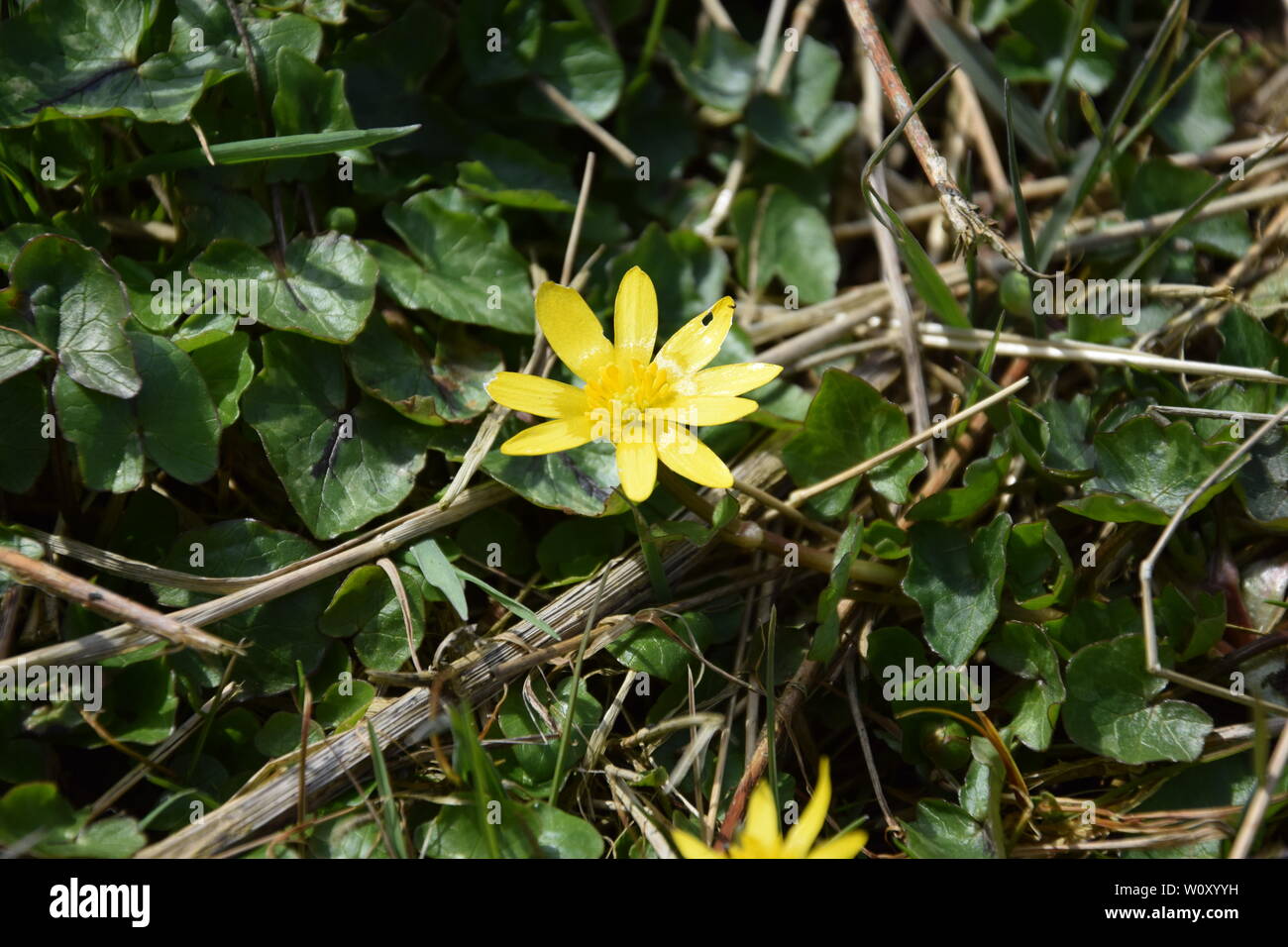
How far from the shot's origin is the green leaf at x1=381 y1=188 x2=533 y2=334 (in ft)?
9.23

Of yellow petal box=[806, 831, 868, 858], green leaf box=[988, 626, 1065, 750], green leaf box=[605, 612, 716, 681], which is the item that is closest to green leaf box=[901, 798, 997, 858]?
green leaf box=[988, 626, 1065, 750]

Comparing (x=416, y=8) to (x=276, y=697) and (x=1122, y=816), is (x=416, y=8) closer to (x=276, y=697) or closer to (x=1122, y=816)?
(x=276, y=697)

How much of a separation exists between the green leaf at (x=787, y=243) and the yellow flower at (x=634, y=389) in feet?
2.70

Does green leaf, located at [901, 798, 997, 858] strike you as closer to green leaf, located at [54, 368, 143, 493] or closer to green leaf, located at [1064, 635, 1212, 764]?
green leaf, located at [1064, 635, 1212, 764]

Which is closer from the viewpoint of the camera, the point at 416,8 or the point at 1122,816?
the point at 1122,816

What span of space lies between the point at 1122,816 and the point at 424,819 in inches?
64.7

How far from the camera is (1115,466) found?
263 cm

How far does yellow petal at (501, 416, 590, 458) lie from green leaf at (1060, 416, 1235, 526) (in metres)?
1.29

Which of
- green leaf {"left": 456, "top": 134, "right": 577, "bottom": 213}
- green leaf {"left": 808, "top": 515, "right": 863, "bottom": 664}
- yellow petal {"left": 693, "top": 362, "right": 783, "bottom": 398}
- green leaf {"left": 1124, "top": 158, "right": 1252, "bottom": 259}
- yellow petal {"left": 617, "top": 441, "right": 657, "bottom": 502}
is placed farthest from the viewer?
green leaf {"left": 1124, "top": 158, "right": 1252, "bottom": 259}

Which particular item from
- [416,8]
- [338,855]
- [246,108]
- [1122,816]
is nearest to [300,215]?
[246,108]

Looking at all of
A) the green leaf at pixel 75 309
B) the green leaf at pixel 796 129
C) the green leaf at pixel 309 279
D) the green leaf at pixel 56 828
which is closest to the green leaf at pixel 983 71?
the green leaf at pixel 796 129

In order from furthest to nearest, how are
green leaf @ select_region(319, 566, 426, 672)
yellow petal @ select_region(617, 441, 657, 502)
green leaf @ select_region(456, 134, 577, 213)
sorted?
1. green leaf @ select_region(456, 134, 577, 213)
2. green leaf @ select_region(319, 566, 426, 672)
3. yellow petal @ select_region(617, 441, 657, 502)

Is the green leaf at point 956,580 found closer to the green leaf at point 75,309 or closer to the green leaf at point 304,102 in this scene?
the green leaf at point 304,102

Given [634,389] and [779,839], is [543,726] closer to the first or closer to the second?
[779,839]
